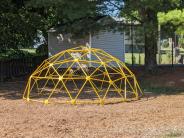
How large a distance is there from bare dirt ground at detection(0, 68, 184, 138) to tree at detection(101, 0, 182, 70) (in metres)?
3.61

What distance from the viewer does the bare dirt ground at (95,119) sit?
10.6 metres

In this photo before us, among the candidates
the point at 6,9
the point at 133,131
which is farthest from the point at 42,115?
the point at 6,9

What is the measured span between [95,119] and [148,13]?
10220mm

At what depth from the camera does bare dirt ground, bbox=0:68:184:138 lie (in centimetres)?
1064

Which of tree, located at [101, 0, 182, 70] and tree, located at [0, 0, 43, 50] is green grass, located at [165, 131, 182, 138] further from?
tree, located at [0, 0, 43, 50]

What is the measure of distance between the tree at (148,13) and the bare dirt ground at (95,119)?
361 centimetres

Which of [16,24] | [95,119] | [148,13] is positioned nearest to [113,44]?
[16,24]

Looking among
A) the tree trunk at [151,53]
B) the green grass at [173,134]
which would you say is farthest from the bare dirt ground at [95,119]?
the tree trunk at [151,53]

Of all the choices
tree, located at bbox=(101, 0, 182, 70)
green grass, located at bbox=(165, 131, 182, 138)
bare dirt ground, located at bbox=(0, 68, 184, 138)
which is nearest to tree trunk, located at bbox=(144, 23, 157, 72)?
tree, located at bbox=(101, 0, 182, 70)

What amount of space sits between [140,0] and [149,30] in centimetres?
151

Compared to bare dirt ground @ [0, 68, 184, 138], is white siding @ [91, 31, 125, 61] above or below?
above

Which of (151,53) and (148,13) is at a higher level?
(148,13)

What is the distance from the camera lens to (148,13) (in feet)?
71.6

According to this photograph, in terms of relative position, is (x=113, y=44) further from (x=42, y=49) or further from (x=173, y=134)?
(x=173, y=134)
